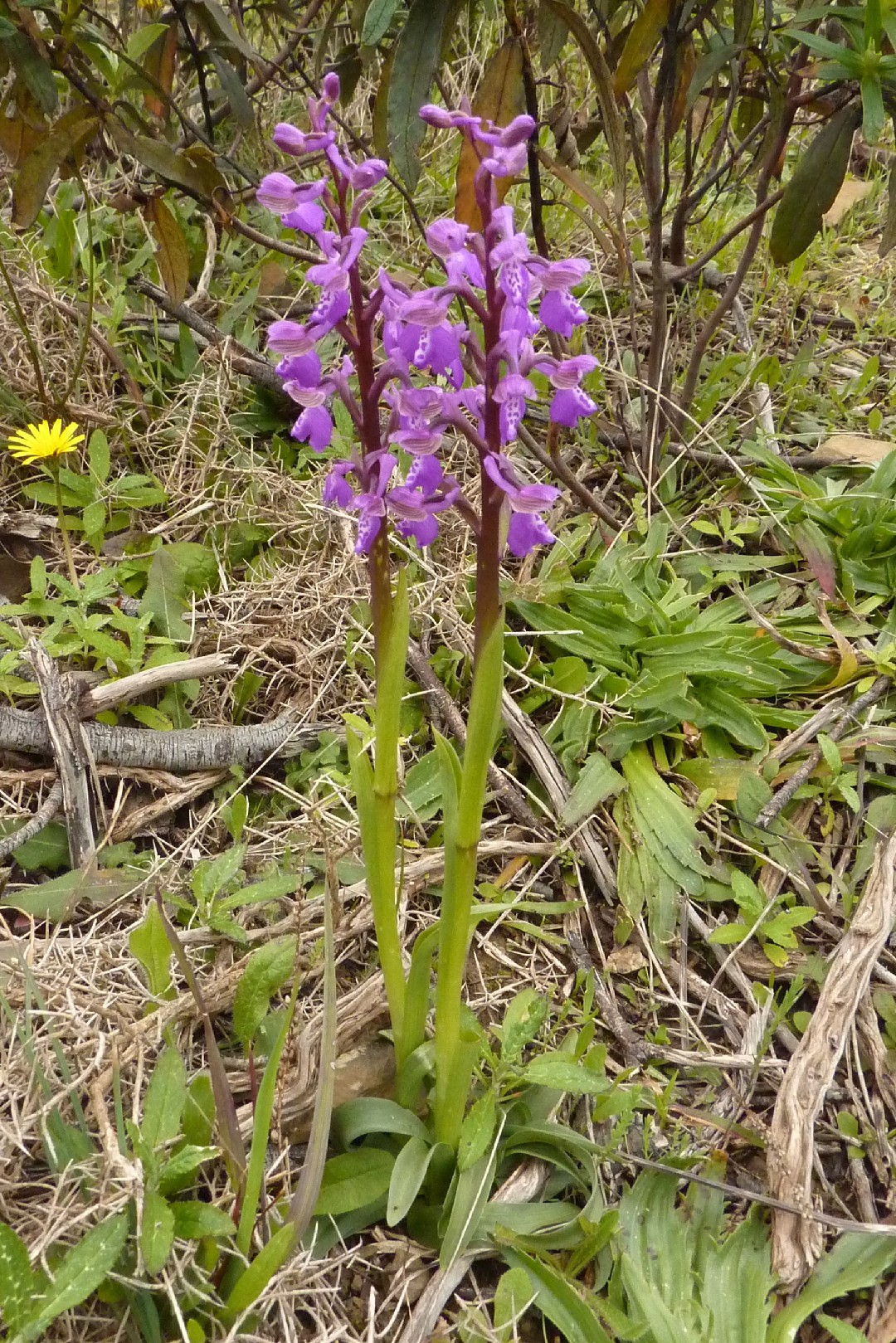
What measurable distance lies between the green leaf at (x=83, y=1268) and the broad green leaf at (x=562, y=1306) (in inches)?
22.3

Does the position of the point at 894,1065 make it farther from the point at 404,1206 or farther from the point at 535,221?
the point at 535,221

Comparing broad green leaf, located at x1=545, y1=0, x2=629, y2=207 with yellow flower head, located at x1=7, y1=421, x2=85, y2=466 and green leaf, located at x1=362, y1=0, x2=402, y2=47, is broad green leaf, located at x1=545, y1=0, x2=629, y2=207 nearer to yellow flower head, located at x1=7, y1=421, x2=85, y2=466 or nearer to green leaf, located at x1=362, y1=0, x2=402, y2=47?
green leaf, located at x1=362, y1=0, x2=402, y2=47

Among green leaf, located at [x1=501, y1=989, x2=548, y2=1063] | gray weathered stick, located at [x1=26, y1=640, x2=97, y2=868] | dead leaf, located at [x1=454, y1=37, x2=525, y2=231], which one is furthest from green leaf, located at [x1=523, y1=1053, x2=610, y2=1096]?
dead leaf, located at [x1=454, y1=37, x2=525, y2=231]

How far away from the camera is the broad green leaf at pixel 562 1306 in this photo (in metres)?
1.33

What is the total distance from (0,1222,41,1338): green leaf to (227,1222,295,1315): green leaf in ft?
0.78

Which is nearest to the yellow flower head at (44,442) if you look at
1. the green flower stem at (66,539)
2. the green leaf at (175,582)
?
the green flower stem at (66,539)

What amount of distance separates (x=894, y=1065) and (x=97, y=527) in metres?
2.03

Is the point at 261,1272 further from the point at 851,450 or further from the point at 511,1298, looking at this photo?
the point at 851,450

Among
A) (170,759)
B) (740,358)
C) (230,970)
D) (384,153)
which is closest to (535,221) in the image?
(384,153)

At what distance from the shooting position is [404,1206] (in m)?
1.34

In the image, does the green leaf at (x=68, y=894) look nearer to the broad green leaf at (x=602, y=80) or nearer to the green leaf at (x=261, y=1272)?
the green leaf at (x=261, y=1272)

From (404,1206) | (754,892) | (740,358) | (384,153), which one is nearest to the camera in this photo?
(404,1206)

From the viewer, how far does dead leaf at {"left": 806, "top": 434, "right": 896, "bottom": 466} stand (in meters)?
2.80

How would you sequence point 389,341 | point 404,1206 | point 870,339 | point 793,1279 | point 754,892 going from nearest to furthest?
point 389,341 → point 404,1206 → point 793,1279 → point 754,892 → point 870,339
